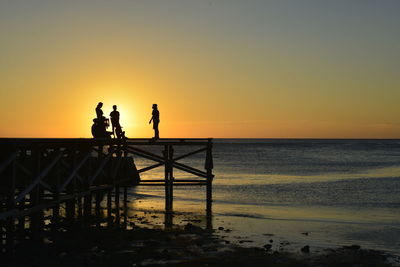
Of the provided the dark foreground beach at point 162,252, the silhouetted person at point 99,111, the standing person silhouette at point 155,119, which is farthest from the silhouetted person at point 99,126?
the dark foreground beach at point 162,252

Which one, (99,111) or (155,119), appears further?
(155,119)

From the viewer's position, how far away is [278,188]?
39.9 metres

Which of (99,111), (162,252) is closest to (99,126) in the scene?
(99,111)

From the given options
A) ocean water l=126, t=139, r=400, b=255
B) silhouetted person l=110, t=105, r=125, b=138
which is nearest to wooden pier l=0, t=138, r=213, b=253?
silhouetted person l=110, t=105, r=125, b=138

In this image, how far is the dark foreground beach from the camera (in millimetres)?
13625

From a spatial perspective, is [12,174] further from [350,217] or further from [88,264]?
[350,217]

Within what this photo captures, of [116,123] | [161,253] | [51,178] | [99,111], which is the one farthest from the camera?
[116,123]

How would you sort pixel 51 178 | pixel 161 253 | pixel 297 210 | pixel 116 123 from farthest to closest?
1. pixel 297 210
2. pixel 116 123
3. pixel 51 178
4. pixel 161 253

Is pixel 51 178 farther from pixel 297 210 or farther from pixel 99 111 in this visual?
pixel 297 210

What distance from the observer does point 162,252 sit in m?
14.7

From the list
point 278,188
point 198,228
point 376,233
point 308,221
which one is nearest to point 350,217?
point 308,221

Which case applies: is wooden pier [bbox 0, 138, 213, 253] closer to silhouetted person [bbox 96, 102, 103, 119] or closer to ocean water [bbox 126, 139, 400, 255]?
silhouetted person [bbox 96, 102, 103, 119]

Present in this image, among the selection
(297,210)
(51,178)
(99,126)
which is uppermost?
(99,126)

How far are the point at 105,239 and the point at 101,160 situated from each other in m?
5.43
